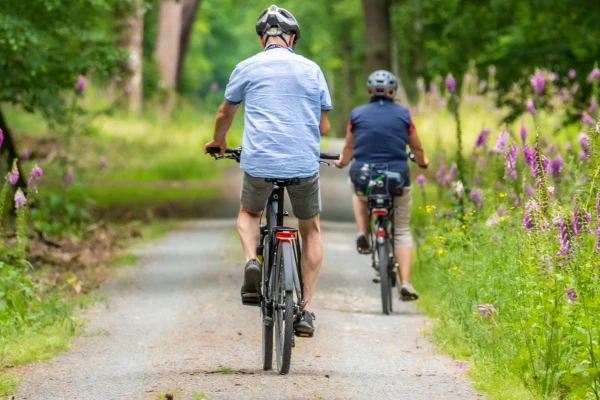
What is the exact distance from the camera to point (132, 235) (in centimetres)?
1603

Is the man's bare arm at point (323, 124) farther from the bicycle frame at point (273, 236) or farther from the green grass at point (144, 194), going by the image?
the green grass at point (144, 194)

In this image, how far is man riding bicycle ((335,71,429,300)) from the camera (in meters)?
10.7

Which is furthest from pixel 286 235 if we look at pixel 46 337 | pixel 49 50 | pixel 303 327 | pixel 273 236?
pixel 49 50

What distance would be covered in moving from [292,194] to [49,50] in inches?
320

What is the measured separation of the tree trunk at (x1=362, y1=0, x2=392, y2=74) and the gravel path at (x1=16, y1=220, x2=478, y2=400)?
11952mm

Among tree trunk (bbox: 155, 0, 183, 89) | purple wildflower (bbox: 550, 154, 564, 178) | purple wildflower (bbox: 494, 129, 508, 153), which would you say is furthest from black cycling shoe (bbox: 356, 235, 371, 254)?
tree trunk (bbox: 155, 0, 183, 89)

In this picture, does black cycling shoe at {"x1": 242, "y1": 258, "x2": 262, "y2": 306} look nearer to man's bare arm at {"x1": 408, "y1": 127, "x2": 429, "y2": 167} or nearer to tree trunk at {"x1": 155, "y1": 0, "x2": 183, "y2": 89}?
man's bare arm at {"x1": 408, "y1": 127, "x2": 429, "y2": 167}

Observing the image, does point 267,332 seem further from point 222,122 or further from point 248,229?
point 222,122

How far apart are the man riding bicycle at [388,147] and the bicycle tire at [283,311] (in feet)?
10.8

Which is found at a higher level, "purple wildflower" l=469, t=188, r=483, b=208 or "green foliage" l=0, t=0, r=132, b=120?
"green foliage" l=0, t=0, r=132, b=120

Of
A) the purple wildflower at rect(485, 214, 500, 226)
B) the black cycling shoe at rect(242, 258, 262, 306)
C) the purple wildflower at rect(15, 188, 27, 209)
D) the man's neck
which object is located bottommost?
the black cycling shoe at rect(242, 258, 262, 306)

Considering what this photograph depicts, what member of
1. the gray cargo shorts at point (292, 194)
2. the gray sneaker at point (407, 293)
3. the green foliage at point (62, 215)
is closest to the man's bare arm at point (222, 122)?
the gray cargo shorts at point (292, 194)

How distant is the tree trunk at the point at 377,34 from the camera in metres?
24.5

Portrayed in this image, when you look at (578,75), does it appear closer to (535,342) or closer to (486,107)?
(486,107)
